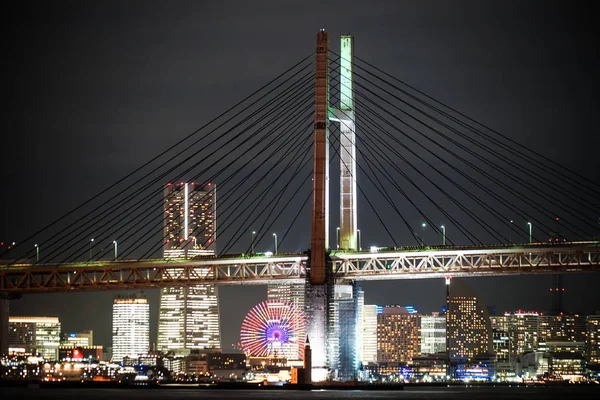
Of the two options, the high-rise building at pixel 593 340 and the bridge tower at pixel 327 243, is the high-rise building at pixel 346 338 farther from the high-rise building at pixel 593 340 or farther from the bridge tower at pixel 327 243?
the high-rise building at pixel 593 340

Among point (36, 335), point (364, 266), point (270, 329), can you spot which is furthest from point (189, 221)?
point (364, 266)

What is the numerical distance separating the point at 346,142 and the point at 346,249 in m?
6.57

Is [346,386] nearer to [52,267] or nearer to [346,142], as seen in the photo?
[346,142]

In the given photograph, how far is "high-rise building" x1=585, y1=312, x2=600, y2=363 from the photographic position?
17900 centimetres

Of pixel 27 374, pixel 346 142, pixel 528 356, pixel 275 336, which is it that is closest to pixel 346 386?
pixel 346 142

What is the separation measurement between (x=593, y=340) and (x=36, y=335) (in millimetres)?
85350

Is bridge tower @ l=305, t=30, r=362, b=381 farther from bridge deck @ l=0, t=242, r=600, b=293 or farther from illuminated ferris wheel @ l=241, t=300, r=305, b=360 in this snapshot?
illuminated ferris wheel @ l=241, t=300, r=305, b=360

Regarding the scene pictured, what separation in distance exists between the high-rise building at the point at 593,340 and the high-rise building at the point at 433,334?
73.3 feet

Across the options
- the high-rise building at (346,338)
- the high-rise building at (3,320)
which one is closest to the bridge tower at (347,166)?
the high-rise building at (346,338)

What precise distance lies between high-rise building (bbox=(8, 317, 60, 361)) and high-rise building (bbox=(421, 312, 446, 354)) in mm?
57870

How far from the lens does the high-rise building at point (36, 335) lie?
180 m

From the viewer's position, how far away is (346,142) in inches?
2881

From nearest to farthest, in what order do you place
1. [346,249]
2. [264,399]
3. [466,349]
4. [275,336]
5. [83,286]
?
1. [264,399]
2. [346,249]
3. [83,286]
4. [275,336]
5. [466,349]

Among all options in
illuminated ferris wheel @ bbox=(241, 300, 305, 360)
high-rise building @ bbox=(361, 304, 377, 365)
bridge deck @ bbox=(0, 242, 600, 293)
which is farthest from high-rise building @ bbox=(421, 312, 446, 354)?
bridge deck @ bbox=(0, 242, 600, 293)
